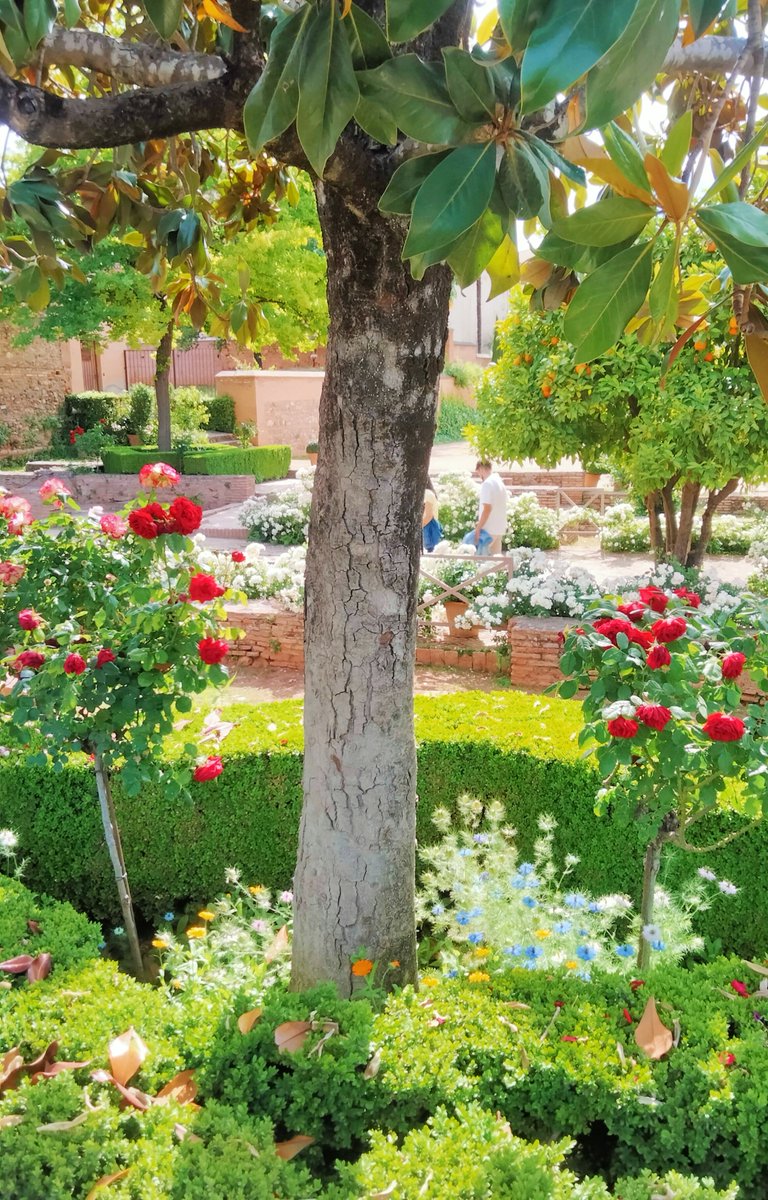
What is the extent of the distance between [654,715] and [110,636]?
1.86 metres

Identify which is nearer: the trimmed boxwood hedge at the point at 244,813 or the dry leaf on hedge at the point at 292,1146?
the dry leaf on hedge at the point at 292,1146

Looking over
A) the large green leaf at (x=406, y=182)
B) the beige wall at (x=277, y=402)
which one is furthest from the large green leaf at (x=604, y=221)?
the beige wall at (x=277, y=402)

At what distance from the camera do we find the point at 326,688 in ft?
7.87

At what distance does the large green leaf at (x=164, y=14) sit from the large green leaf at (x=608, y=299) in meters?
0.82

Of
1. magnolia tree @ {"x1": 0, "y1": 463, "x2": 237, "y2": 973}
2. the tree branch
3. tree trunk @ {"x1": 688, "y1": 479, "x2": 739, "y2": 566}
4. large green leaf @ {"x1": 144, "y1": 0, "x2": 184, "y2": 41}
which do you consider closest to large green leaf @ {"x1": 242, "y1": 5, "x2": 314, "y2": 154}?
large green leaf @ {"x1": 144, "y1": 0, "x2": 184, "y2": 41}

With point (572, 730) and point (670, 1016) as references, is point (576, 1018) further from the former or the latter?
point (572, 730)

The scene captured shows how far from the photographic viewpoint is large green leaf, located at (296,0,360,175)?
3.40 ft

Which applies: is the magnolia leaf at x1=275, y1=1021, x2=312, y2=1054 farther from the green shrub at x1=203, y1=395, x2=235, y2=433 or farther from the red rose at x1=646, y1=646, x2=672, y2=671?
the green shrub at x1=203, y1=395, x2=235, y2=433

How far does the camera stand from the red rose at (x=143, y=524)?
8.95 ft

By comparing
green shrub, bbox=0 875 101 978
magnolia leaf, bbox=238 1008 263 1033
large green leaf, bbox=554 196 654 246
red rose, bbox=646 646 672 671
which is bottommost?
green shrub, bbox=0 875 101 978

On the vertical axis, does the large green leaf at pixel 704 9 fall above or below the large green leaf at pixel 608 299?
above

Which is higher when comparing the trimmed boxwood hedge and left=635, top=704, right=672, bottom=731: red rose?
left=635, top=704, right=672, bottom=731: red rose

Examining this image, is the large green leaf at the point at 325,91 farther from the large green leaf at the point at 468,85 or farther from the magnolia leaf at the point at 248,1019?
the magnolia leaf at the point at 248,1019

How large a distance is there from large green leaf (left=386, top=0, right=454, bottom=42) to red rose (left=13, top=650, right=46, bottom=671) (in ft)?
8.00
